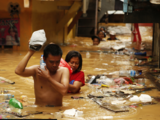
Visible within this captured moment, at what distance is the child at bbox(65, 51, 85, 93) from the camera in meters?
4.72

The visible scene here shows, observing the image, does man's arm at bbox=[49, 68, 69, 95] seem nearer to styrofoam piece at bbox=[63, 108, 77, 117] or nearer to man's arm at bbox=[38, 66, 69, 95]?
man's arm at bbox=[38, 66, 69, 95]

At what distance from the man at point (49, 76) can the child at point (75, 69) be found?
3.15ft

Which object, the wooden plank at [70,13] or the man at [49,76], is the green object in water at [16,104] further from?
the wooden plank at [70,13]

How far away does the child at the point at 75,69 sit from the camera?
15.5ft

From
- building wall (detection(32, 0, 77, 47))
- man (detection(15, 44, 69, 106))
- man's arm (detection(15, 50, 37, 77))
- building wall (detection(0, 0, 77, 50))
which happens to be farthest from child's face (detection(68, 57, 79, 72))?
building wall (detection(32, 0, 77, 47))

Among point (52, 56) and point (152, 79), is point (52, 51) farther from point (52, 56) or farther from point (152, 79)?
point (152, 79)

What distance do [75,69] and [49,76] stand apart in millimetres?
1621

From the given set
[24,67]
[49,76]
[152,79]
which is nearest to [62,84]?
[49,76]

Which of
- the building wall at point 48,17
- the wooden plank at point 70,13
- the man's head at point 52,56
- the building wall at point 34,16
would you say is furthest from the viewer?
the wooden plank at point 70,13

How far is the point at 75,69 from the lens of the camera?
15.9ft

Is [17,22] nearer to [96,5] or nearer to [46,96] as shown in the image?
[96,5]

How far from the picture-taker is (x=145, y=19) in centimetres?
701

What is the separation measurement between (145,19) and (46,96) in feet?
14.0

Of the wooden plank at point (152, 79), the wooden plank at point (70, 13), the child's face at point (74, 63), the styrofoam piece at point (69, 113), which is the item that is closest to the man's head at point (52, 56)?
the styrofoam piece at point (69, 113)
